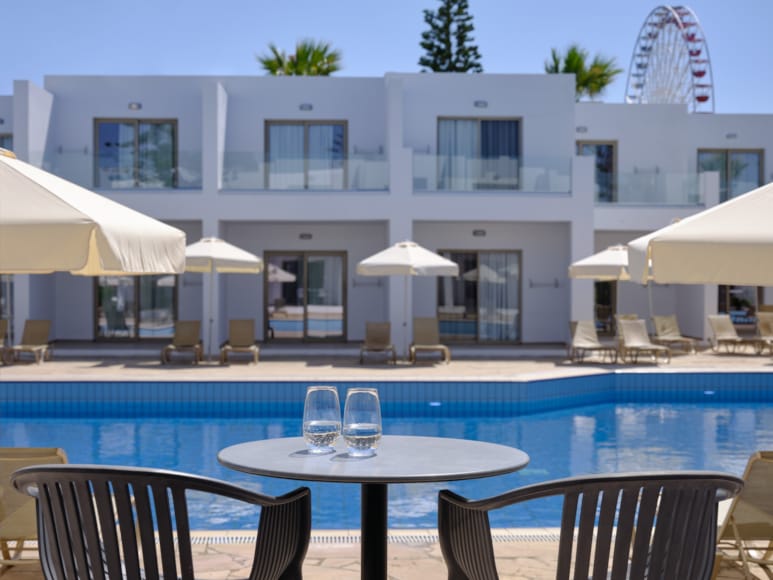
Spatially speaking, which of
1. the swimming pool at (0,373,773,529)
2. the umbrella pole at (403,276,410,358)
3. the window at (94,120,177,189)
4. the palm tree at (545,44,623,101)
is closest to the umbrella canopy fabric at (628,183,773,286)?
the swimming pool at (0,373,773,529)

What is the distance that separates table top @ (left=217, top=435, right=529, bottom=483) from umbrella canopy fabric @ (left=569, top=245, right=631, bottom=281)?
12.7m

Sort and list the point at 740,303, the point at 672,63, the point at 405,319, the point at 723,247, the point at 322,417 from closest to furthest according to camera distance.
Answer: the point at 322,417, the point at 723,247, the point at 405,319, the point at 740,303, the point at 672,63

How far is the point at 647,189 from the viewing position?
19609 mm

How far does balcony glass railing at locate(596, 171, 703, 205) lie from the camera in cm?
1961

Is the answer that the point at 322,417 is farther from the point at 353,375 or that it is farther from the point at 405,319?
the point at 405,319

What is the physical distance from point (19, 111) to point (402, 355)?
9091 millimetres

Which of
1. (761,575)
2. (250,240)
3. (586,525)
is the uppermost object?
(250,240)

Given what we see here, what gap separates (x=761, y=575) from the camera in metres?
4.49

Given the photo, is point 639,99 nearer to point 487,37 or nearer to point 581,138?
point 487,37

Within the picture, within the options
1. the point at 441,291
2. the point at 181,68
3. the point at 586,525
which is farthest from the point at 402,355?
the point at 181,68

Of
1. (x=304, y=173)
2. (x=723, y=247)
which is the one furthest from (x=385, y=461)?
(x=304, y=173)

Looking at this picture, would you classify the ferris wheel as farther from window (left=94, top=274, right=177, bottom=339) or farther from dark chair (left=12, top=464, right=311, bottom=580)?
dark chair (left=12, top=464, right=311, bottom=580)

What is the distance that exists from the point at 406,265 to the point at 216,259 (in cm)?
319

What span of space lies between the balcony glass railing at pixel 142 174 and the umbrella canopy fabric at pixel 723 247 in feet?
48.4
